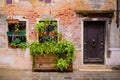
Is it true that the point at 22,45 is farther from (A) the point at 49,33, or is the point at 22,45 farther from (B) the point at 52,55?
(B) the point at 52,55

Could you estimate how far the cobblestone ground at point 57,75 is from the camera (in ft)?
35.8

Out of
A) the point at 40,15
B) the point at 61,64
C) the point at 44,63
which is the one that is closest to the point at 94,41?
the point at 61,64

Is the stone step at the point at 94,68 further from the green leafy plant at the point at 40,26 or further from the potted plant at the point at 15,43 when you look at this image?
the potted plant at the point at 15,43

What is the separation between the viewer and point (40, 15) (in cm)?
1278

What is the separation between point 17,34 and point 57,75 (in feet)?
9.63

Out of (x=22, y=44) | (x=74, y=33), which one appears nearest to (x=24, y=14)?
(x=22, y=44)

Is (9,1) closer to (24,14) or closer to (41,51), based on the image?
(24,14)

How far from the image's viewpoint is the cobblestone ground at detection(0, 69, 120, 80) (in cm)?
1091

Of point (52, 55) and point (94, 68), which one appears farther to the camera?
point (94, 68)

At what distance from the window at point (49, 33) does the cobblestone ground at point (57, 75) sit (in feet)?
5.64

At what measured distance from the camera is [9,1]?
12734mm

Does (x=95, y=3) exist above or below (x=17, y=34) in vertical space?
above

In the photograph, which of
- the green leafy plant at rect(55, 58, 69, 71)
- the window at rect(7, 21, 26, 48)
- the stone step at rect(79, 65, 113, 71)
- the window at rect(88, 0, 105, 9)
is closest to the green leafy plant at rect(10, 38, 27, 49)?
the window at rect(7, 21, 26, 48)

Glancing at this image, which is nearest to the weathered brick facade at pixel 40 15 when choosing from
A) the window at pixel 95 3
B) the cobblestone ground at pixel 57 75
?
the window at pixel 95 3
